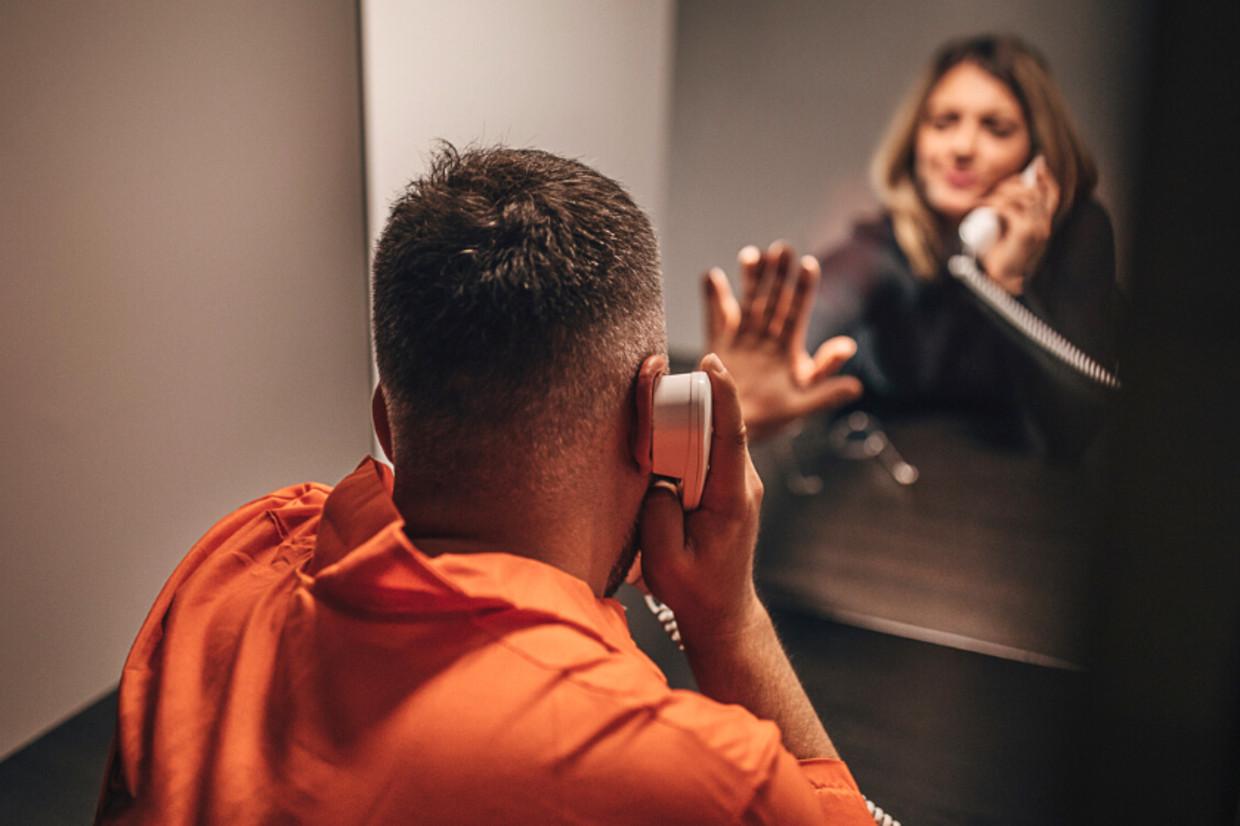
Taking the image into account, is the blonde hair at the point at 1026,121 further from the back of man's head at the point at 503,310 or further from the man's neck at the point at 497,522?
the man's neck at the point at 497,522

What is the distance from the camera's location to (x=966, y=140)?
1874 mm

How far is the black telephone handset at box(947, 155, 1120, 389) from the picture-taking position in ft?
6.11

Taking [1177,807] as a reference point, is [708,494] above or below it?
above

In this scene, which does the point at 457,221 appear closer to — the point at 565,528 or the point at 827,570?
the point at 565,528

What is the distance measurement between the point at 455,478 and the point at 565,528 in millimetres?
106

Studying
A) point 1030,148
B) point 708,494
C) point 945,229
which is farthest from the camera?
point 945,229

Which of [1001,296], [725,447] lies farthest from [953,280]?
[725,447]

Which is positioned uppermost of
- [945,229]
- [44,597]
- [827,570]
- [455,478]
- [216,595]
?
[945,229]

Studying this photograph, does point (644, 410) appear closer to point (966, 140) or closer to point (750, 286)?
point (750, 286)

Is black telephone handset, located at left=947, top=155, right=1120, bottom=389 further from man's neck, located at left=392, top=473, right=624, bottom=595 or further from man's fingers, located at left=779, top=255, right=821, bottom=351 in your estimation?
man's neck, located at left=392, top=473, right=624, bottom=595

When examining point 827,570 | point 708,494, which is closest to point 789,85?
point 827,570

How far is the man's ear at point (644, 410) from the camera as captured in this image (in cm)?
70

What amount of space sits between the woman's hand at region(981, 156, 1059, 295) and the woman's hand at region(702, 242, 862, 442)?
1.56 ft

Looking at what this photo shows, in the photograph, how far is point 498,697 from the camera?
517 mm
